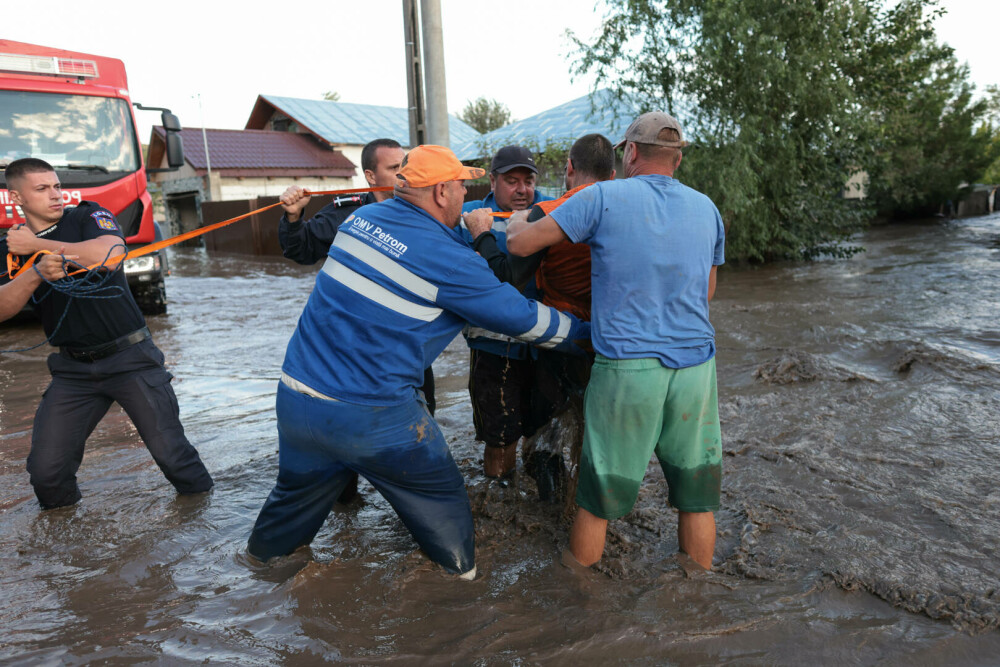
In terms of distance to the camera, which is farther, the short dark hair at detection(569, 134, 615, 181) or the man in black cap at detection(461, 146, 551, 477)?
the man in black cap at detection(461, 146, 551, 477)

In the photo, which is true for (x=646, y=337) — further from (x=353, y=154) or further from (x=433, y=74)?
(x=353, y=154)

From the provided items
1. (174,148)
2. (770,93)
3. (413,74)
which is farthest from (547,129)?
(413,74)

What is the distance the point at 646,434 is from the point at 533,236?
3.03 ft

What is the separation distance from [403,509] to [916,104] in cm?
2698

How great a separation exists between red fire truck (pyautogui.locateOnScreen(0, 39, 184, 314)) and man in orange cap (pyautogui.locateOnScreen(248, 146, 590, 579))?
7054 millimetres

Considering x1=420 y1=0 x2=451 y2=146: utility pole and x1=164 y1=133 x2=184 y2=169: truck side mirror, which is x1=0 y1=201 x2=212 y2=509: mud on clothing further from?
x1=164 y1=133 x2=184 y2=169: truck side mirror

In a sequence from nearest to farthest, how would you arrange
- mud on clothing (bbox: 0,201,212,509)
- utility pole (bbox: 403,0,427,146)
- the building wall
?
mud on clothing (bbox: 0,201,212,509) → utility pole (bbox: 403,0,427,146) → the building wall

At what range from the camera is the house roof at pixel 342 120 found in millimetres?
33469

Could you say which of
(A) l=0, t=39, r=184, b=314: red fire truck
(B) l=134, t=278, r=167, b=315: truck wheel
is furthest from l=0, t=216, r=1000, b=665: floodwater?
(B) l=134, t=278, r=167, b=315: truck wheel

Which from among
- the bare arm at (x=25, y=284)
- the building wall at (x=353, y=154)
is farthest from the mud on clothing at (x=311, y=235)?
the building wall at (x=353, y=154)

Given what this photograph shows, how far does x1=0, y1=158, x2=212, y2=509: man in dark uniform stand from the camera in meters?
3.80

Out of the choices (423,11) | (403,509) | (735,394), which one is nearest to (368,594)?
(403,509)

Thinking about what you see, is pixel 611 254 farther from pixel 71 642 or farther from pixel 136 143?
pixel 136 143

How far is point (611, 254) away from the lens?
9.39 feet
